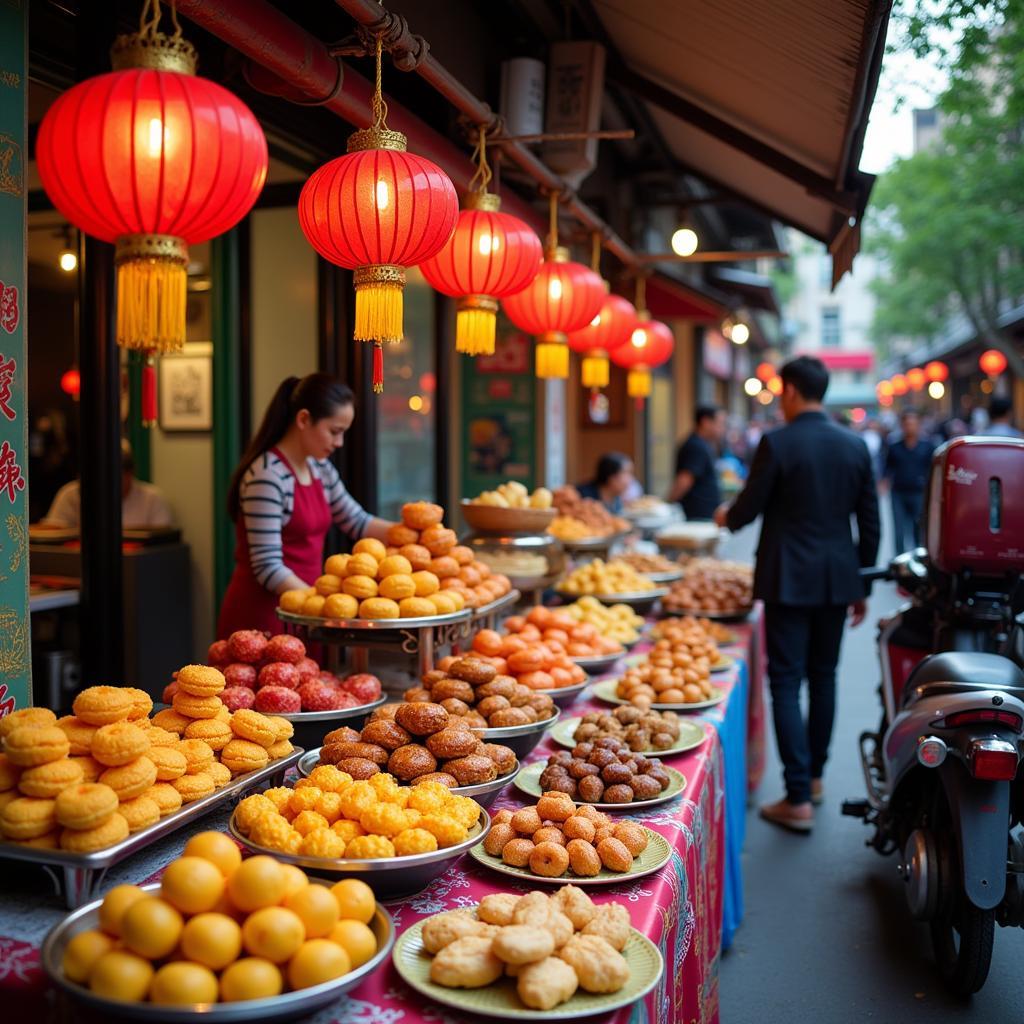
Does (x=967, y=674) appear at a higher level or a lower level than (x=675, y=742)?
higher

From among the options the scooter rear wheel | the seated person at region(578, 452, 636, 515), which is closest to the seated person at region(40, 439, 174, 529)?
the seated person at region(578, 452, 636, 515)

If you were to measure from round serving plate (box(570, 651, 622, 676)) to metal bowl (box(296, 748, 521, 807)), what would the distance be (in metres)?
1.54

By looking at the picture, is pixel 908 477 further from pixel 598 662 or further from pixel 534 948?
pixel 534 948

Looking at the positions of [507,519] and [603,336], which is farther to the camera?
[603,336]

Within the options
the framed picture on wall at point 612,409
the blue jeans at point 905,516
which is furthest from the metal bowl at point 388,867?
the blue jeans at point 905,516

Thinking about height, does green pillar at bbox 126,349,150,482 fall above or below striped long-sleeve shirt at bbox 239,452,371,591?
above

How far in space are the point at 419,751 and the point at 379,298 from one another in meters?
1.34

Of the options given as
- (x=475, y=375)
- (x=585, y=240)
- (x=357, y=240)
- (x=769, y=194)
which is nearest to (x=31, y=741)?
(x=357, y=240)

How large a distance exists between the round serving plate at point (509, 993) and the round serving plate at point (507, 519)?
304cm

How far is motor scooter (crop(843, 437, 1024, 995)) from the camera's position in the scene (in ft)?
10.5

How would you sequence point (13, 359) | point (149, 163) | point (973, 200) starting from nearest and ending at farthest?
point (149, 163) < point (13, 359) < point (973, 200)

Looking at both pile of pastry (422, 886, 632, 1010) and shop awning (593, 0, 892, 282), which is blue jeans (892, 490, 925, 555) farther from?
pile of pastry (422, 886, 632, 1010)

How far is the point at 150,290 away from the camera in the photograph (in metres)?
2.10

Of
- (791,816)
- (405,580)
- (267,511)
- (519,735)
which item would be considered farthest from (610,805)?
(791,816)
